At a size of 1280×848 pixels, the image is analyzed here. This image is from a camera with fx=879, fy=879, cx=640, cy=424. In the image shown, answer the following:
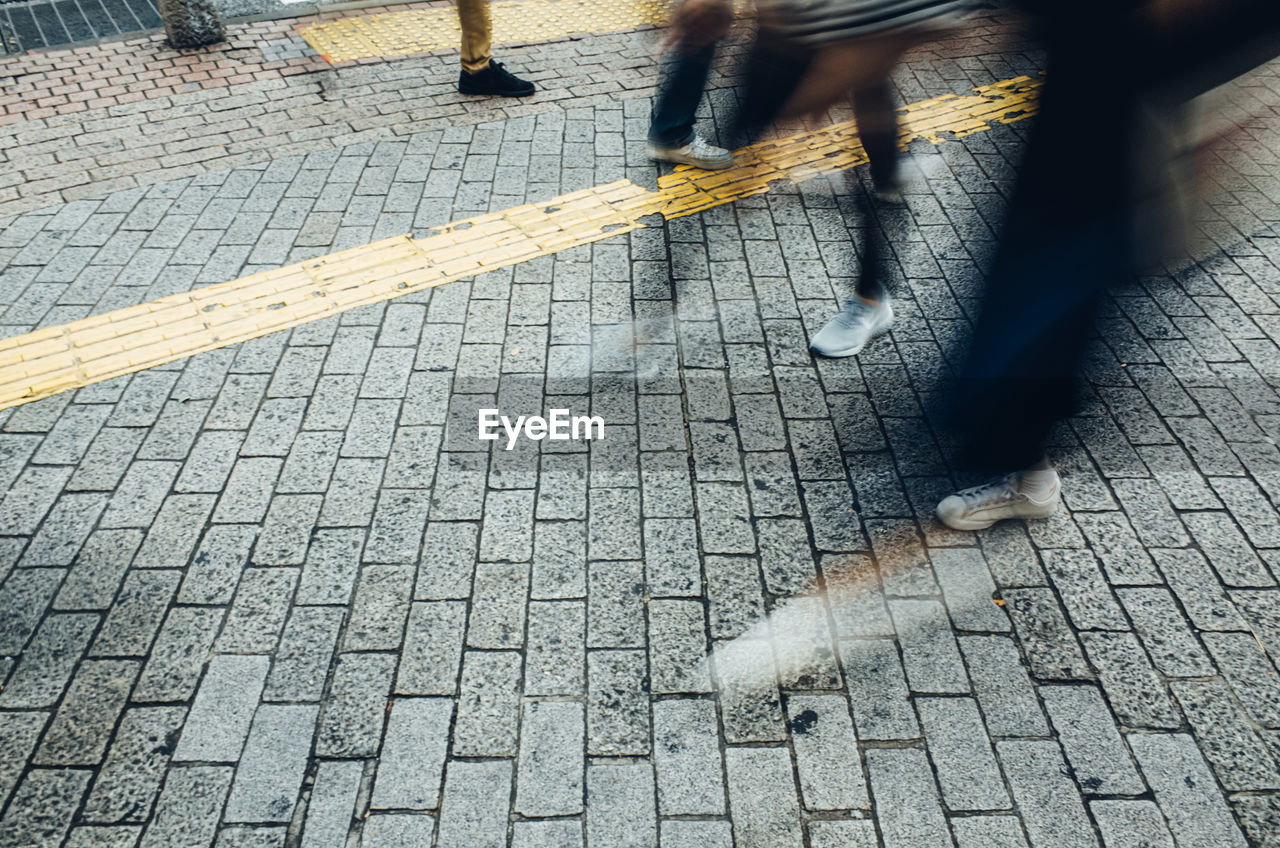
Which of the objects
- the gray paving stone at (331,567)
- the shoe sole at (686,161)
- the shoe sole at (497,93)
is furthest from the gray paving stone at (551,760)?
the shoe sole at (497,93)

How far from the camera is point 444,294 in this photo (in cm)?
404

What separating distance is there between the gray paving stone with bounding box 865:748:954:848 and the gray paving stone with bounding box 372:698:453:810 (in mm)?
1178

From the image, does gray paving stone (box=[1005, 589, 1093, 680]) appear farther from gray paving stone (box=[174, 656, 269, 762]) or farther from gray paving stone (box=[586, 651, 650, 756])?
gray paving stone (box=[174, 656, 269, 762])

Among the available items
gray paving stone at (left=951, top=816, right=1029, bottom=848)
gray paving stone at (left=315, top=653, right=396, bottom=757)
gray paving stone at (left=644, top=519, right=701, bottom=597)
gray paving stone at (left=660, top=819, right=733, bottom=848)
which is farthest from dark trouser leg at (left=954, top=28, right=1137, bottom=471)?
gray paving stone at (left=315, top=653, right=396, bottom=757)

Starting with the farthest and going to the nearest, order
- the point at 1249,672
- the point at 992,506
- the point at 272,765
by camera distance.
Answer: the point at 992,506, the point at 1249,672, the point at 272,765

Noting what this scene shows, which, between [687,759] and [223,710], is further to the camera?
[223,710]

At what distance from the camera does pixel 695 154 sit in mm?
4863

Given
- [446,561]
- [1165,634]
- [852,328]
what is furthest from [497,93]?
[1165,634]

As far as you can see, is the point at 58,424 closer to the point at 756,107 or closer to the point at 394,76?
the point at 756,107

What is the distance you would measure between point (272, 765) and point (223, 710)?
256 mm

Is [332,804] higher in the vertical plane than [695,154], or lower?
lower

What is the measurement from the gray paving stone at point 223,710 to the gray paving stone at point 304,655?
0.16 ft

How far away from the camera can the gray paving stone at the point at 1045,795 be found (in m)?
2.26

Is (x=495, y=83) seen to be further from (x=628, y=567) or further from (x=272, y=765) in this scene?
(x=272, y=765)
